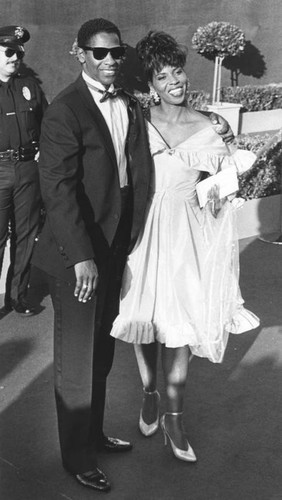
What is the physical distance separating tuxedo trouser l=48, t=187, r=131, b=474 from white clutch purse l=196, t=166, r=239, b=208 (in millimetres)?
378

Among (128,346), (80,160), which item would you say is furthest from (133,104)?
(128,346)

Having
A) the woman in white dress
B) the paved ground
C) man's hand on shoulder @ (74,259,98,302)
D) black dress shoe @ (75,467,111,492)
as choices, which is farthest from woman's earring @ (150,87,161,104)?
black dress shoe @ (75,467,111,492)

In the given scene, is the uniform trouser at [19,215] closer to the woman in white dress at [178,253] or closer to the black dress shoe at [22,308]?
the black dress shoe at [22,308]

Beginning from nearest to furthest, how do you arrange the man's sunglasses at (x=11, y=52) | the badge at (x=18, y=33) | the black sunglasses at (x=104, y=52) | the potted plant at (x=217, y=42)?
the black sunglasses at (x=104, y=52) → the man's sunglasses at (x=11, y=52) → the badge at (x=18, y=33) → the potted plant at (x=217, y=42)

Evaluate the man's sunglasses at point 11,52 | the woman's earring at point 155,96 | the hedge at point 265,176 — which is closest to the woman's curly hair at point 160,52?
the woman's earring at point 155,96

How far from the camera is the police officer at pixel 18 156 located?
536cm

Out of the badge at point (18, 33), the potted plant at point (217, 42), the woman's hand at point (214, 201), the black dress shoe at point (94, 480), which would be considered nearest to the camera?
the black dress shoe at point (94, 480)

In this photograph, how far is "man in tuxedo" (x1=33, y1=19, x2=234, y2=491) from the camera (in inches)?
122

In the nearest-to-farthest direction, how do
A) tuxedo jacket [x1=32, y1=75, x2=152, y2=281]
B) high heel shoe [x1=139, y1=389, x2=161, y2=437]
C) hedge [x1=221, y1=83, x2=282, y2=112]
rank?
1. tuxedo jacket [x1=32, y1=75, x2=152, y2=281]
2. high heel shoe [x1=139, y1=389, x2=161, y2=437]
3. hedge [x1=221, y1=83, x2=282, y2=112]

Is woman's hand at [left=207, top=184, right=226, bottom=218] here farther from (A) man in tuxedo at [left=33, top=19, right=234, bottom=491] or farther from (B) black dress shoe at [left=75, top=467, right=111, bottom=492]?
(B) black dress shoe at [left=75, top=467, right=111, bottom=492]

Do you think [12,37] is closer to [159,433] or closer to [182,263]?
[182,263]

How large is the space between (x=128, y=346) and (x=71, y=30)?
36.2 feet

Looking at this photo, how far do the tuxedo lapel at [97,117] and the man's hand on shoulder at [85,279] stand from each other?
439 millimetres

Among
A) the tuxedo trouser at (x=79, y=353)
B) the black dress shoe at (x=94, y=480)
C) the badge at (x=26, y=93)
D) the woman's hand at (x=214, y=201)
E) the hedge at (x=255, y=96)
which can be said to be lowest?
the black dress shoe at (x=94, y=480)
